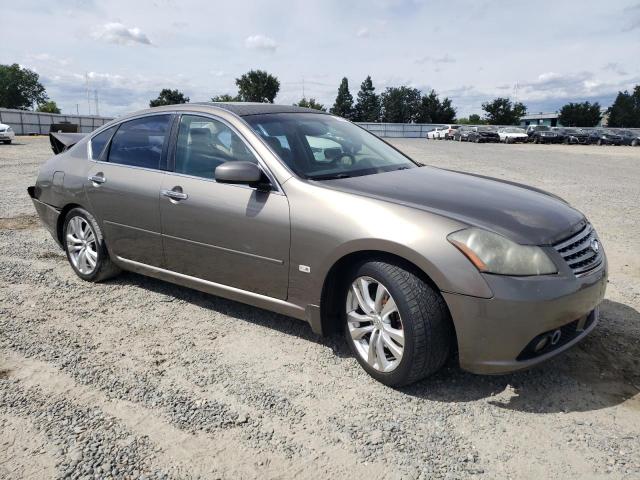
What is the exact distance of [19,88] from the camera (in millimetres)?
96562

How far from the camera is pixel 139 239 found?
4.37 m

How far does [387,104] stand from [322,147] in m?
95.6

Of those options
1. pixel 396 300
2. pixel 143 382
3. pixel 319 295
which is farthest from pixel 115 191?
pixel 396 300

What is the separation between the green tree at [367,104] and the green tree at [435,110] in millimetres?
9742

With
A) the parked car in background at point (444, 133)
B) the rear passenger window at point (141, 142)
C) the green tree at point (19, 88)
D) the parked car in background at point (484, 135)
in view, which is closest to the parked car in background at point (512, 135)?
the parked car in background at point (484, 135)

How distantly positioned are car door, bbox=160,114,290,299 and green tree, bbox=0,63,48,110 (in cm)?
10438

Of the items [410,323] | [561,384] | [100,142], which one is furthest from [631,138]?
[410,323]

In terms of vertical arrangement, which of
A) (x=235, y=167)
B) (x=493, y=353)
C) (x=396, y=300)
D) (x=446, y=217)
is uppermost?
(x=235, y=167)

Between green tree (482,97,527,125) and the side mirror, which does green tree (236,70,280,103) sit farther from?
the side mirror

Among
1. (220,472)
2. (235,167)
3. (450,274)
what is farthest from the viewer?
(235,167)

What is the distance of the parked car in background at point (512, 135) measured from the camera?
45.4 meters

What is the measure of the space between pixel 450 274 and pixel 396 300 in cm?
35

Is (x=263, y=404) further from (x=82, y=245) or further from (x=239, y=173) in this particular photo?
(x=82, y=245)

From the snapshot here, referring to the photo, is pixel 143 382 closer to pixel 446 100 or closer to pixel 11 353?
pixel 11 353
